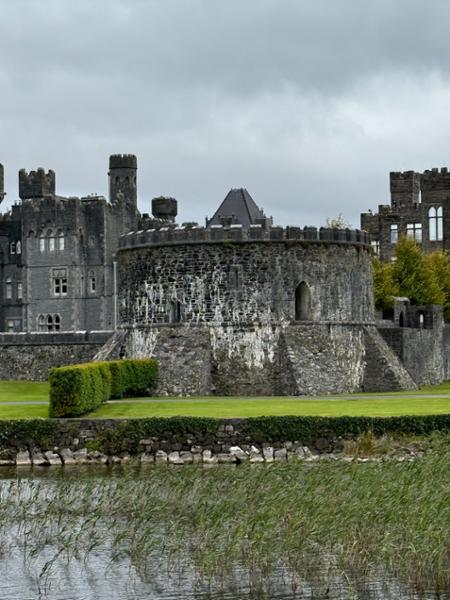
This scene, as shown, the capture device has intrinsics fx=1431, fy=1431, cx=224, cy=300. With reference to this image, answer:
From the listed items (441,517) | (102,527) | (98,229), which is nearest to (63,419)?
(102,527)

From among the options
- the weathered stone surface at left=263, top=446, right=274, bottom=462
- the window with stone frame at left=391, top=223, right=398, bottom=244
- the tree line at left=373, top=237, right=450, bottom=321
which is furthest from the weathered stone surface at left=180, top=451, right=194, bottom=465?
the window with stone frame at left=391, top=223, right=398, bottom=244

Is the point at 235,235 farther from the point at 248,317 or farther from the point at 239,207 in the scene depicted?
the point at 239,207

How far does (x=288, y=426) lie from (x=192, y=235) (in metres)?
12.5

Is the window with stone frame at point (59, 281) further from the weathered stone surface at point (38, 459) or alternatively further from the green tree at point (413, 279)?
the weathered stone surface at point (38, 459)

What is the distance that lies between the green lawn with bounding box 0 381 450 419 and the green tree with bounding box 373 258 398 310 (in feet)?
71.9

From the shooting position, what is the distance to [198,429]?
30.8 m

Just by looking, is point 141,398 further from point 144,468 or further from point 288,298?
point 144,468

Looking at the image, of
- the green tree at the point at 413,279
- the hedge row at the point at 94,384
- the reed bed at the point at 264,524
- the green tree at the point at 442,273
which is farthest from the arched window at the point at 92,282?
the reed bed at the point at 264,524

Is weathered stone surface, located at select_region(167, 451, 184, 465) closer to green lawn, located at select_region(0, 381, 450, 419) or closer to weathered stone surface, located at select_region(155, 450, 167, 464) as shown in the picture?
weathered stone surface, located at select_region(155, 450, 167, 464)

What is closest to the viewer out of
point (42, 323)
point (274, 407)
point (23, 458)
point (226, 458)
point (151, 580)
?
point (151, 580)

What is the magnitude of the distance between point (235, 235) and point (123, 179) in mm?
42994

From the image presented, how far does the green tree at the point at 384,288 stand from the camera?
60719 mm

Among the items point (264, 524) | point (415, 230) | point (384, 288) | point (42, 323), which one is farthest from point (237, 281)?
point (415, 230)

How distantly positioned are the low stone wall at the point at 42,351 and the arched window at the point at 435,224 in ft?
134
